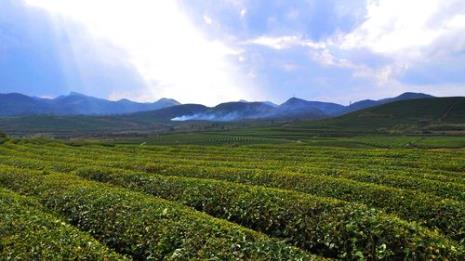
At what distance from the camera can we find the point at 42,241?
1698 cm

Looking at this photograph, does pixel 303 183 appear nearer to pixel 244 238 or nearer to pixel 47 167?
pixel 244 238

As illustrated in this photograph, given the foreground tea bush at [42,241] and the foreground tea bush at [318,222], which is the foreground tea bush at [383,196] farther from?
the foreground tea bush at [42,241]

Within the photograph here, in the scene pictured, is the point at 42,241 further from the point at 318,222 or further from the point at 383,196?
the point at 383,196

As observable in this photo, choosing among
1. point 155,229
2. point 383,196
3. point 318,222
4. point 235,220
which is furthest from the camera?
point 383,196

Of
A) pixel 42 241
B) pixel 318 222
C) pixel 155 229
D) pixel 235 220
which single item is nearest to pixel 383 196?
pixel 318 222

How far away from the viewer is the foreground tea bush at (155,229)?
53.7 ft

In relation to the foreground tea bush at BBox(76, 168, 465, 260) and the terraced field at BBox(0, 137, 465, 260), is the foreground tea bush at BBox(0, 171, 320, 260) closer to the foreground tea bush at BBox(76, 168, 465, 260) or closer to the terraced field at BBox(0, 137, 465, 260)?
the terraced field at BBox(0, 137, 465, 260)

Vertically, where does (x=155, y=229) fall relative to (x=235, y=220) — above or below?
above

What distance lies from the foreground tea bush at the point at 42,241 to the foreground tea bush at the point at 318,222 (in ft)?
26.2

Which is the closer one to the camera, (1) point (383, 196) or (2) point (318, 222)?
(2) point (318, 222)

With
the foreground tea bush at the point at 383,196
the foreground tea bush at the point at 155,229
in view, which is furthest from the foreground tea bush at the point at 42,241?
the foreground tea bush at the point at 383,196

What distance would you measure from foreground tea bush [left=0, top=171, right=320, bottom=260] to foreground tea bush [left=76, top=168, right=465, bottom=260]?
2.60 metres

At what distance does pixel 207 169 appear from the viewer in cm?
3762

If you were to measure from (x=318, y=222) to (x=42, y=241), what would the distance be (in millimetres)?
11367
